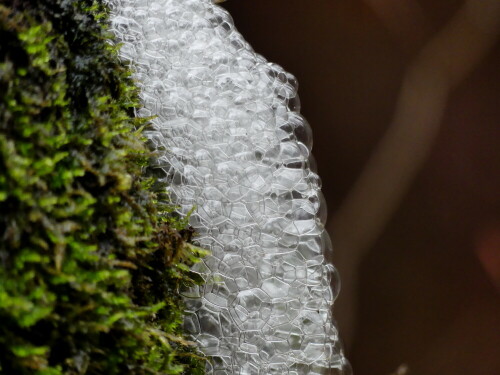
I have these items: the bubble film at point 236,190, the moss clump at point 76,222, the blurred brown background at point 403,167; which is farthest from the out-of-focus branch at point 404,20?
the moss clump at point 76,222

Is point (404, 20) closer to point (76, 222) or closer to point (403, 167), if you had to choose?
point (403, 167)

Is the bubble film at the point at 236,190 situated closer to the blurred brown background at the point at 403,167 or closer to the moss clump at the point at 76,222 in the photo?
the moss clump at the point at 76,222

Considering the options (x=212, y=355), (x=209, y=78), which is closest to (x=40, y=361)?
(x=212, y=355)

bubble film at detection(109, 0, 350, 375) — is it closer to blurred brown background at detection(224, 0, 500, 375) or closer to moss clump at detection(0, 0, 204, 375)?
moss clump at detection(0, 0, 204, 375)

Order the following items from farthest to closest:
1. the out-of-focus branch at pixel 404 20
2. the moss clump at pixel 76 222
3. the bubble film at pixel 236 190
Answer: the out-of-focus branch at pixel 404 20 → the bubble film at pixel 236 190 → the moss clump at pixel 76 222

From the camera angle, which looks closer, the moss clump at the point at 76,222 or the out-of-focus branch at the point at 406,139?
the moss clump at the point at 76,222

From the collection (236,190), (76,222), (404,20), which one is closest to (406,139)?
(404,20)
